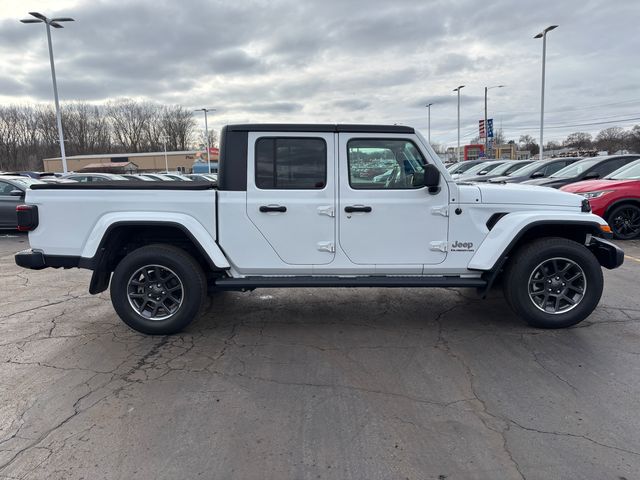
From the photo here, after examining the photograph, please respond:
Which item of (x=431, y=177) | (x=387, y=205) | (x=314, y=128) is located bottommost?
(x=387, y=205)

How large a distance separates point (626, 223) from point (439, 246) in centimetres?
720

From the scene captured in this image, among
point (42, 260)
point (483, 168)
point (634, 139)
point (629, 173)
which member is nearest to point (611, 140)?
point (634, 139)

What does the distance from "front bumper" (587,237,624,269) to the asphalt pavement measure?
2.13 ft

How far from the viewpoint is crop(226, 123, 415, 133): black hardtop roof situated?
4418 mm

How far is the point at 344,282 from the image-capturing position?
439 cm

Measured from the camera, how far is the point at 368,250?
175 inches

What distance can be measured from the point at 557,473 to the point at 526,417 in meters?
0.57

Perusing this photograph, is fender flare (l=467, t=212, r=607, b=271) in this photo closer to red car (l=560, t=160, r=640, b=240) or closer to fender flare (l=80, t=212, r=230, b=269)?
fender flare (l=80, t=212, r=230, b=269)

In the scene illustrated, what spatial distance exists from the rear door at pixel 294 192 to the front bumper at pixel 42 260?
186cm

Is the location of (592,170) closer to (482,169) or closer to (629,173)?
(629,173)

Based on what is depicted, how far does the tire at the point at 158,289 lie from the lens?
438 cm

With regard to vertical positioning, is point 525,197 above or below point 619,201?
above

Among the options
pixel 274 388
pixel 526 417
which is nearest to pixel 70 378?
pixel 274 388

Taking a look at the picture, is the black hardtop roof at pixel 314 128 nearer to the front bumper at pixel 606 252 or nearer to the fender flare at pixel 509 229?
the fender flare at pixel 509 229
